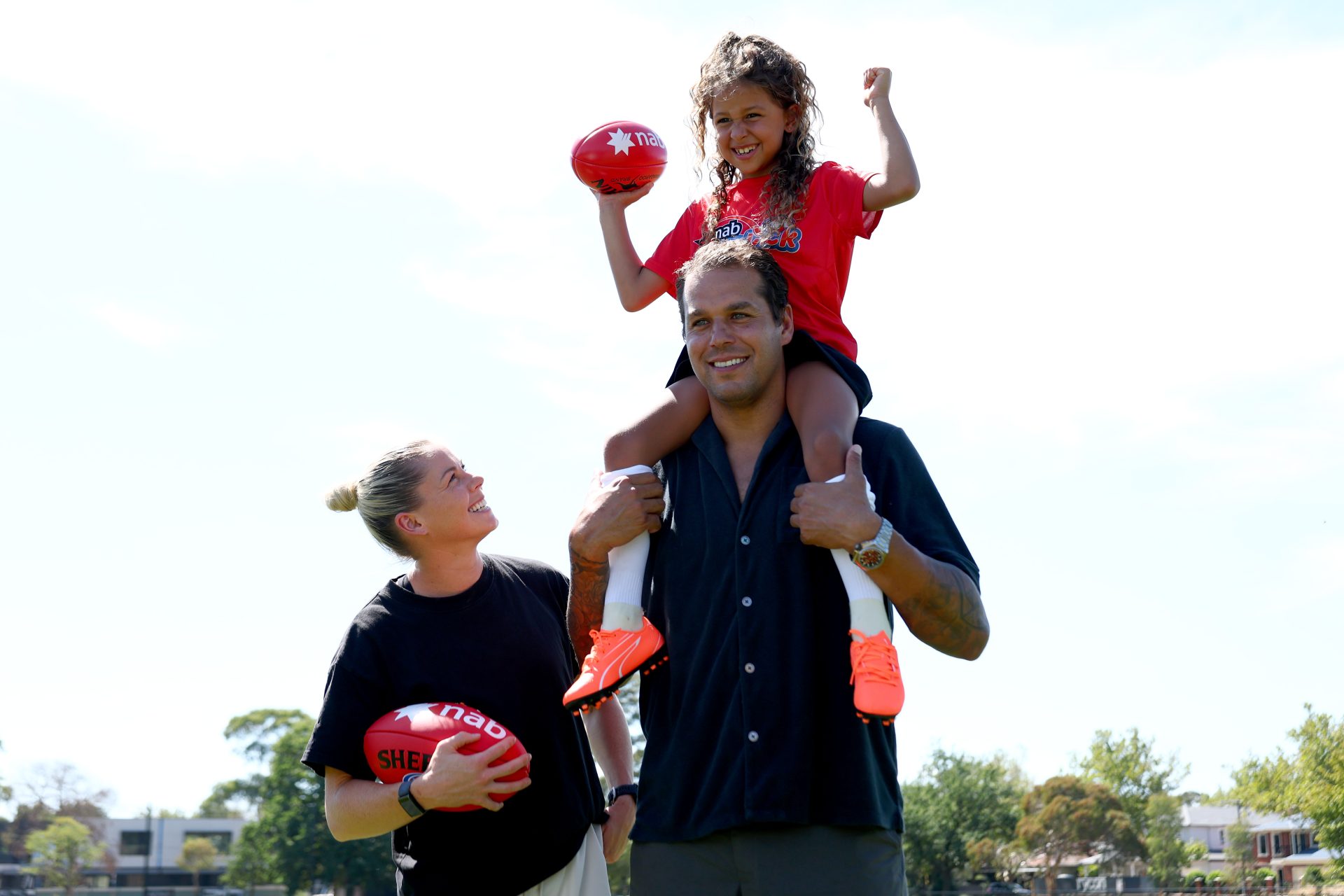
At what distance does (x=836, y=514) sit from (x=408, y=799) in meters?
1.90

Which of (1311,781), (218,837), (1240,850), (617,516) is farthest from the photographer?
(218,837)

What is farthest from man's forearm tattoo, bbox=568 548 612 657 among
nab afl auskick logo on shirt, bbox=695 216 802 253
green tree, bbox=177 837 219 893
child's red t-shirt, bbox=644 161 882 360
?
green tree, bbox=177 837 219 893

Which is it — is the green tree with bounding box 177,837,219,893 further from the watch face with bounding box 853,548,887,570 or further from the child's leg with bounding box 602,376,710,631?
the watch face with bounding box 853,548,887,570

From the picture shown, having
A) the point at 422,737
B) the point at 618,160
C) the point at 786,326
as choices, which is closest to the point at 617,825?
the point at 422,737

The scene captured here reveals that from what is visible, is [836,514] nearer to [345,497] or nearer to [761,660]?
[761,660]

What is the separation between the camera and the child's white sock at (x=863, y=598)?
371cm

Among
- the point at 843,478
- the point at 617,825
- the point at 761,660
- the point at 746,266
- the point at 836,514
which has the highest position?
the point at 746,266

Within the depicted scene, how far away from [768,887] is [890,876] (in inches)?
13.9

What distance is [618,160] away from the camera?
537 centimetres

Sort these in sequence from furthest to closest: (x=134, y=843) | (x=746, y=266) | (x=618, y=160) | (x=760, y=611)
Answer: (x=134, y=843) < (x=618, y=160) < (x=746, y=266) < (x=760, y=611)

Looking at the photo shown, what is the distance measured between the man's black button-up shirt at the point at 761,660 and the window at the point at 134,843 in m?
109

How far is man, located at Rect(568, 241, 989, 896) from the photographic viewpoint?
3576mm

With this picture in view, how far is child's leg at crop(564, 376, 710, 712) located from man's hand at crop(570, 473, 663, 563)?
6cm

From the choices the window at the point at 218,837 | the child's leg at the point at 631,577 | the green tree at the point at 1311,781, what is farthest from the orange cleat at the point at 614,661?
the window at the point at 218,837
